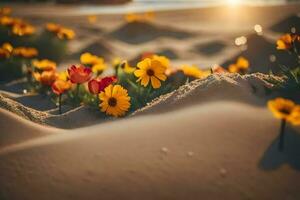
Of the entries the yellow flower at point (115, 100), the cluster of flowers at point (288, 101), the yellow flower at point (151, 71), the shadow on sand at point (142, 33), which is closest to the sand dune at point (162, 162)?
the cluster of flowers at point (288, 101)

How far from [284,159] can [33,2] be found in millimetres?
15841

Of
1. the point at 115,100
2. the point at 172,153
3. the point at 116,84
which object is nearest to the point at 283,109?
the point at 172,153

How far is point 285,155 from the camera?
2.11m

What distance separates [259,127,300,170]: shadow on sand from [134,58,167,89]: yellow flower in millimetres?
1283

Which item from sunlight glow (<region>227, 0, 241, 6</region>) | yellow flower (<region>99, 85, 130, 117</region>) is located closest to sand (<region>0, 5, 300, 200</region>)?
yellow flower (<region>99, 85, 130, 117</region>)

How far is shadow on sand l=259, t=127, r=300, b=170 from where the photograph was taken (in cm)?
205

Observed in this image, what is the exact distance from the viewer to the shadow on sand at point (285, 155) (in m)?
2.05

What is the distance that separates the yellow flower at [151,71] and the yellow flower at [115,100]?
233 millimetres

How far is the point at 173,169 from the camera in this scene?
200 cm

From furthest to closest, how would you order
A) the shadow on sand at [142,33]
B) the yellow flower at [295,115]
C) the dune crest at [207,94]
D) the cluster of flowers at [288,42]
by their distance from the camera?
the shadow on sand at [142,33] < the cluster of flowers at [288,42] < the dune crest at [207,94] < the yellow flower at [295,115]

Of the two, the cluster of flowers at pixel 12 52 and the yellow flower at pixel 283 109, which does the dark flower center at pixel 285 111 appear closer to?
the yellow flower at pixel 283 109

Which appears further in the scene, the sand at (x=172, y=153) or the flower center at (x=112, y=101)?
Answer: the flower center at (x=112, y=101)

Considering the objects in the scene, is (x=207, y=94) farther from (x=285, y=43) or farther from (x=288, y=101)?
(x=285, y=43)

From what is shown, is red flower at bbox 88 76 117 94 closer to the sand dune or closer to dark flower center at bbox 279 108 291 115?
the sand dune
